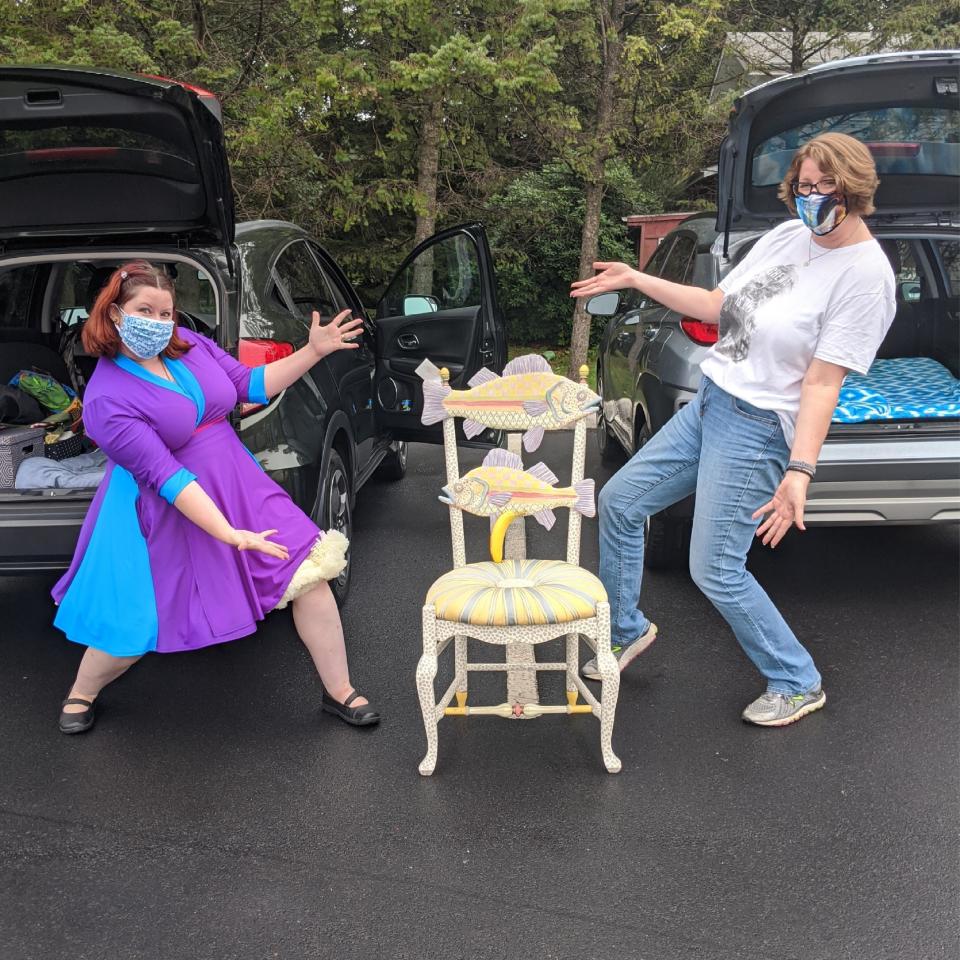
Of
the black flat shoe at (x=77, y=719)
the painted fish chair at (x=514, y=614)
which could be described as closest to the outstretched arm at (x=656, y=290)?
the painted fish chair at (x=514, y=614)

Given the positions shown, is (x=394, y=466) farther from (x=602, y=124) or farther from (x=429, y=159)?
(x=602, y=124)

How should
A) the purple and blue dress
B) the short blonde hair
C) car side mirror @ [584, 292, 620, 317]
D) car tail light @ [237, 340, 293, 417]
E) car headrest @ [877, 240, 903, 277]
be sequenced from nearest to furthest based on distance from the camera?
the short blonde hair < the purple and blue dress < car tail light @ [237, 340, 293, 417] < car side mirror @ [584, 292, 620, 317] < car headrest @ [877, 240, 903, 277]

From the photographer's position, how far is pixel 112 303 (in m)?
2.94

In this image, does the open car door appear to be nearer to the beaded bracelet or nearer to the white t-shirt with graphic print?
the white t-shirt with graphic print

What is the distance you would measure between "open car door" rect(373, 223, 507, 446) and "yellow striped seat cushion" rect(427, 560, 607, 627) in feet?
5.98

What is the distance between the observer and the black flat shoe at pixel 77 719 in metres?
3.35

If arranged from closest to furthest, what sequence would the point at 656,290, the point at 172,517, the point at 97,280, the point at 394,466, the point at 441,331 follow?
the point at 172,517 → the point at 656,290 → the point at 97,280 → the point at 441,331 → the point at 394,466

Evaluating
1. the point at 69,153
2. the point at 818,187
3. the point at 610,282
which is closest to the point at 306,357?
the point at 610,282

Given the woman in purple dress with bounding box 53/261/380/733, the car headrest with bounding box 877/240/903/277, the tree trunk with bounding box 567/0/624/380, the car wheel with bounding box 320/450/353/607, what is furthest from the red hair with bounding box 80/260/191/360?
the tree trunk with bounding box 567/0/624/380

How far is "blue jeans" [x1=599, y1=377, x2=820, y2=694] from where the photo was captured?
3.05m

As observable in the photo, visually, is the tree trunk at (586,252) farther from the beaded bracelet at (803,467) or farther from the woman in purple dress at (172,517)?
the beaded bracelet at (803,467)

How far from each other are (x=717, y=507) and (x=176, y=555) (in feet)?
5.92

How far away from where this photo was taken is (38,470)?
3852mm

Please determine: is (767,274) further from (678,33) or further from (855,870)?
(678,33)
